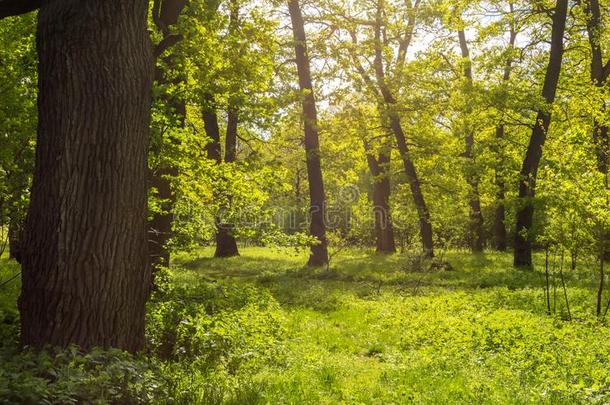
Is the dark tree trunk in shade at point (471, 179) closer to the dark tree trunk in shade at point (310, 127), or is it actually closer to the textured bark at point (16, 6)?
the dark tree trunk in shade at point (310, 127)

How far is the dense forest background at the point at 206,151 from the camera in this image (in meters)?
5.76

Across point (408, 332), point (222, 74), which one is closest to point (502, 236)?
point (408, 332)

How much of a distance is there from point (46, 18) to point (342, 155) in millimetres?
22358

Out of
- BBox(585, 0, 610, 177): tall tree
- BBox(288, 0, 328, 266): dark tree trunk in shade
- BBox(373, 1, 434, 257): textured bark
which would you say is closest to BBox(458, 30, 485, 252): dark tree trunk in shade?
BBox(373, 1, 434, 257): textured bark

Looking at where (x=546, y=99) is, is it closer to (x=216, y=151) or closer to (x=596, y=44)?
(x=596, y=44)

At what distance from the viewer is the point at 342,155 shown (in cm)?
2766

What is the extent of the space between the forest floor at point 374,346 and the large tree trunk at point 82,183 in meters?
1.18

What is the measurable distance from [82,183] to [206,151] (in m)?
4.84

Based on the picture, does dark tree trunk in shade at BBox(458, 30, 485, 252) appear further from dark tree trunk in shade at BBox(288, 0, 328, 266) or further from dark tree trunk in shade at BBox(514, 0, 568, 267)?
dark tree trunk in shade at BBox(288, 0, 328, 266)

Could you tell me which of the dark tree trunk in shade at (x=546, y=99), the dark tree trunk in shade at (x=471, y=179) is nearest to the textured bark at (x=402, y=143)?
the dark tree trunk in shade at (x=471, y=179)

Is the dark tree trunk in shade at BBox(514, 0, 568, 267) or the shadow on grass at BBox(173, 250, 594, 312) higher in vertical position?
the dark tree trunk in shade at BBox(514, 0, 568, 267)

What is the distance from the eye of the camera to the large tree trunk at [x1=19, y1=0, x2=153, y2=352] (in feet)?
18.5

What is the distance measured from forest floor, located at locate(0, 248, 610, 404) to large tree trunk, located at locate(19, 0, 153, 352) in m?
1.18

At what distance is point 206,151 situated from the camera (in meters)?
10.5
